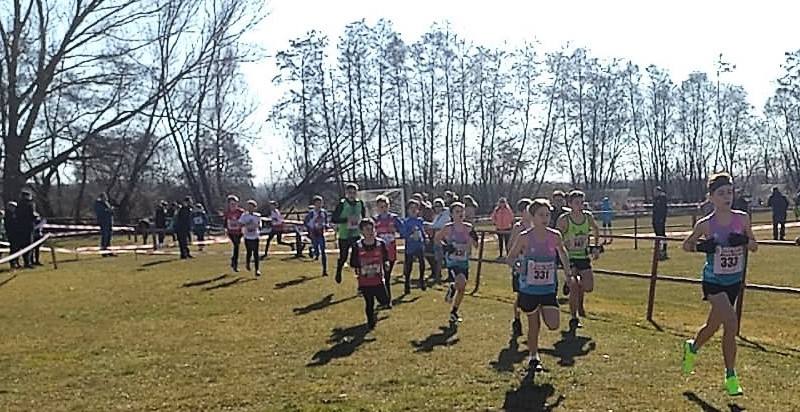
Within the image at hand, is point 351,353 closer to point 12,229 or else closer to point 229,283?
point 229,283

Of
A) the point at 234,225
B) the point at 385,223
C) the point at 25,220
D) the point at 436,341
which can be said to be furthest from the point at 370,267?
the point at 25,220

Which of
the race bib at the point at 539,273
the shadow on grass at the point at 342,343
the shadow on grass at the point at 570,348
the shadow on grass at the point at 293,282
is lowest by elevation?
the shadow on grass at the point at 293,282

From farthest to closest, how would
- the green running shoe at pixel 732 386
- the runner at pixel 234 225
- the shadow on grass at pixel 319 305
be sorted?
1. the runner at pixel 234 225
2. the shadow on grass at pixel 319 305
3. the green running shoe at pixel 732 386

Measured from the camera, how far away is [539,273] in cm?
916

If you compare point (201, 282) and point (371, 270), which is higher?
point (371, 270)

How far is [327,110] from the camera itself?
196 feet

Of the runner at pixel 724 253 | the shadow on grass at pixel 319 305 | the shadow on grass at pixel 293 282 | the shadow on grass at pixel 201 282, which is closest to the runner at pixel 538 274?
the runner at pixel 724 253

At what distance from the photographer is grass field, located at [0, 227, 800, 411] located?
8.15 metres

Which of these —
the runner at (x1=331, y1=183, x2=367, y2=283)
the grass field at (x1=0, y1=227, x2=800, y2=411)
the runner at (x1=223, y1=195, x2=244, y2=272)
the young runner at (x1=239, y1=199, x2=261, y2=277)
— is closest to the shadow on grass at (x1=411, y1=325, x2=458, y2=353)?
the grass field at (x1=0, y1=227, x2=800, y2=411)

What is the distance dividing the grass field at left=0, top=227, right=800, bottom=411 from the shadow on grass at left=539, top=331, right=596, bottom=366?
0.02 meters

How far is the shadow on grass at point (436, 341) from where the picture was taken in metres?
10.9

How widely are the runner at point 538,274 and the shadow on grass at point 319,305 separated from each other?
572 cm

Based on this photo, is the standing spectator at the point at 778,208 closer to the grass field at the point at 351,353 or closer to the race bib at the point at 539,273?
the grass field at the point at 351,353

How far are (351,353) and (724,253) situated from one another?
4.15 meters
